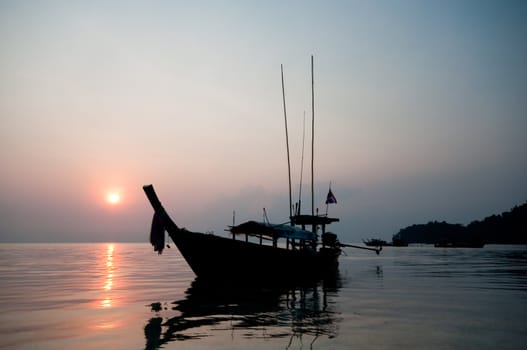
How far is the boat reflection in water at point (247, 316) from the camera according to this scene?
1195 centimetres

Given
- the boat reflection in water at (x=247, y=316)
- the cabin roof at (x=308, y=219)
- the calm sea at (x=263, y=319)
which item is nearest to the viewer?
the calm sea at (x=263, y=319)

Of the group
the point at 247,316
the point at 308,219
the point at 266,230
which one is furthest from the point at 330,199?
the point at 247,316

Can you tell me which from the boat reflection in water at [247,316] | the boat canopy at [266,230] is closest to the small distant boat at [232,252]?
the boat canopy at [266,230]

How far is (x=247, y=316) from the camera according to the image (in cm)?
1512

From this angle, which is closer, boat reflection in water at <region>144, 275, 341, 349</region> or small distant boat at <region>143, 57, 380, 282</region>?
boat reflection in water at <region>144, 275, 341, 349</region>

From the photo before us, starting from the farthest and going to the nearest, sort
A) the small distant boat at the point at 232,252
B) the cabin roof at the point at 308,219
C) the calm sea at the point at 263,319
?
the cabin roof at the point at 308,219 < the small distant boat at the point at 232,252 < the calm sea at the point at 263,319

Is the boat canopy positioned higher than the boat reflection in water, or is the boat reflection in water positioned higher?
the boat canopy

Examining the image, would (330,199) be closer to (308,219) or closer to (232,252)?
(308,219)

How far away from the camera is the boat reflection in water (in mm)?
11951

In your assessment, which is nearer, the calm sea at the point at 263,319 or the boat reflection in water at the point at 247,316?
the calm sea at the point at 263,319

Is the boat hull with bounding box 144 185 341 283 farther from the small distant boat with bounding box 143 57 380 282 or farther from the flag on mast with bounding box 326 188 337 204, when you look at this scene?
the flag on mast with bounding box 326 188 337 204

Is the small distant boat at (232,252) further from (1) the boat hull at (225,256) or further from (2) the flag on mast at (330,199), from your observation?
(2) the flag on mast at (330,199)

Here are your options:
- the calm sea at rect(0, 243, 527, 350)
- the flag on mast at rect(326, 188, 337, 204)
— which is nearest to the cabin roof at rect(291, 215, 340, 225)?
the flag on mast at rect(326, 188, 337, 204)

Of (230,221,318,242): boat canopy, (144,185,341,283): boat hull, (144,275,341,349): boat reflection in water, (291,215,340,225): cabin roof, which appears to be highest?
(291,215,340,225): cabin roof
